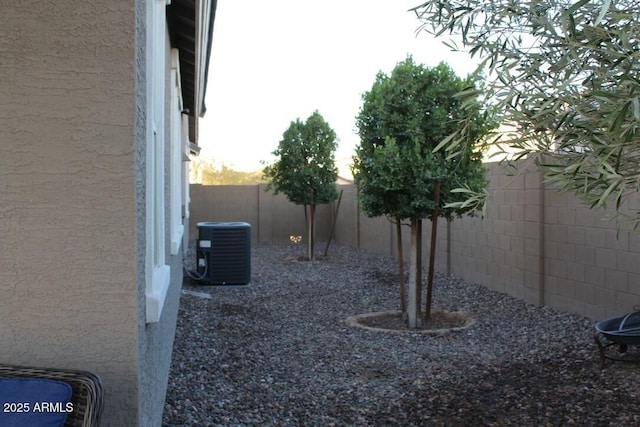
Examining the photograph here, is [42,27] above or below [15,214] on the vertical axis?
above

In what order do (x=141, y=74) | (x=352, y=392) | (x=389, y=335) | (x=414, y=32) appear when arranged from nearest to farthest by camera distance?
1. (x=141, y=74)
2. (x=414, y=32)
3. (x=352, y=392)
4. (x=389, y=335)

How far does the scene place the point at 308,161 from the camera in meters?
16.2

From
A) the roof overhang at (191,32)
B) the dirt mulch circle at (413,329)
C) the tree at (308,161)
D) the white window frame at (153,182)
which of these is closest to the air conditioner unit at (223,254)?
the roof overhang at (191,32)

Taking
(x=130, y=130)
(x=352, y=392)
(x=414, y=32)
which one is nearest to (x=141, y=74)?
(x=130, y=130)

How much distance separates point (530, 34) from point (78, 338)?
2251 mm

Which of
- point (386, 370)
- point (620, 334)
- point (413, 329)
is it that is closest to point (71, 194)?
point (386, 370)

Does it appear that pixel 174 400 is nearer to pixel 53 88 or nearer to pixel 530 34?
pixel 53 88

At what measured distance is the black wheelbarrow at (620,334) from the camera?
16.5 feet

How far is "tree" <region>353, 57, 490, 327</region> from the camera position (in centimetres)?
734

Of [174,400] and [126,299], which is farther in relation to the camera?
[174,400]

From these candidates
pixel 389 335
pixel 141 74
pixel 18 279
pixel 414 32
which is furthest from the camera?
pixel 389 335

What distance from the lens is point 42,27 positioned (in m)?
2.46

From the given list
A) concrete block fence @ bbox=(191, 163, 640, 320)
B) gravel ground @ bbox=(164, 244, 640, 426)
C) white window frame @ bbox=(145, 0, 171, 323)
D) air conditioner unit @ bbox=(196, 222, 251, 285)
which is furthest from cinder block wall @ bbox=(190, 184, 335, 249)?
white window frame @ bbox=(145, 0, 171, 323)

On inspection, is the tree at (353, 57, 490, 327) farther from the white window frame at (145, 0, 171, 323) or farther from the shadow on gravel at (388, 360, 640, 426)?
the white window frame at (145, 0, 171, 323)
